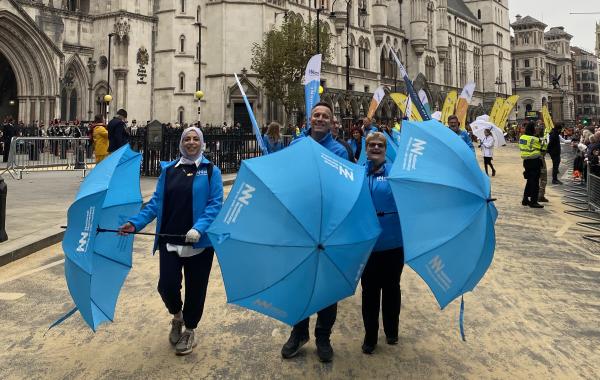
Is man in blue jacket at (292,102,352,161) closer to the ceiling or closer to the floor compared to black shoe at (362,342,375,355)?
closer to the ceiling

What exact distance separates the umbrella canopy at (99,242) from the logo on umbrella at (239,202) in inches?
40.3

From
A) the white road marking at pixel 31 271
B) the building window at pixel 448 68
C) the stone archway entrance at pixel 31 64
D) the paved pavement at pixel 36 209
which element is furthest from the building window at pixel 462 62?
the white road marking at pixel 31 271

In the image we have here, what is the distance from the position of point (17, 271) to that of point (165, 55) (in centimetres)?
3166

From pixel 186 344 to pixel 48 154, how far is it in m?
18.0

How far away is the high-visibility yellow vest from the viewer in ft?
37.3

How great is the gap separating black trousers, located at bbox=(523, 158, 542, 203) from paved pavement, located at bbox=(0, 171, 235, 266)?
887 cm

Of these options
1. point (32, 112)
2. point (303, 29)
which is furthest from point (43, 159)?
point (303, 29)

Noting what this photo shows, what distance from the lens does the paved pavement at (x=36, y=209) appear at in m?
7.32

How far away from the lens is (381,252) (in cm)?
399

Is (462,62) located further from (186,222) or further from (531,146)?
(186,222)

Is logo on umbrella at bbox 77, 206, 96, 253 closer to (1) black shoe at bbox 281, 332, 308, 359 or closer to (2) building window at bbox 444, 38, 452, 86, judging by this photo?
(1) black shoe at bbox 281, 332, 308, 359

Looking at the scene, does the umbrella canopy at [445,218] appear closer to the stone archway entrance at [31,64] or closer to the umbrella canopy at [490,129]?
the umbrella canopy at [490,129]

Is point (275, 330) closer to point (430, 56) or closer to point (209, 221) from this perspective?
point (209, 221)

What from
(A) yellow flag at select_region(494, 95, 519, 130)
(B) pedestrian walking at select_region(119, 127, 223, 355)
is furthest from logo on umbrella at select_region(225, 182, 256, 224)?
(A) yellow flag at select_region(494, 95, 519, 130)
